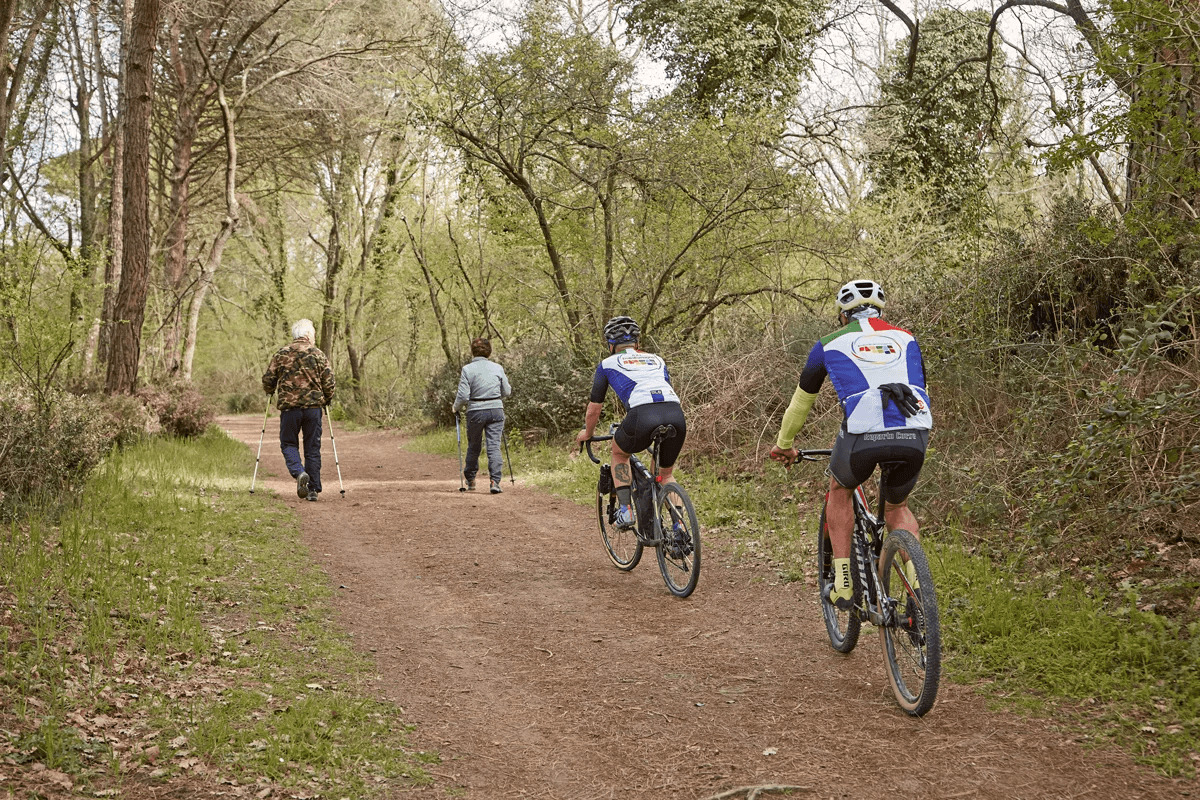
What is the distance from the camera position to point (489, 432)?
484 inches

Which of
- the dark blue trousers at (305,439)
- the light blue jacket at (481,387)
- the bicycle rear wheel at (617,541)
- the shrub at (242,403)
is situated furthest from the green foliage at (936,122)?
the shrub at (242,403)

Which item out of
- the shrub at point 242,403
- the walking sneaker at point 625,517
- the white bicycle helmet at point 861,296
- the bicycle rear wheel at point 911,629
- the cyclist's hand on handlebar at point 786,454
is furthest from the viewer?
the shrub at point 242,403

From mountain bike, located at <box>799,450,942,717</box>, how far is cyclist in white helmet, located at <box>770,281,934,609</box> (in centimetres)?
8

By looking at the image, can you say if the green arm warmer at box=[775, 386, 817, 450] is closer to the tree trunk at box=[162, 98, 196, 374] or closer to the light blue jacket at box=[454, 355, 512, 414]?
the light blue jacket at box=[454, 355, 512, 414]

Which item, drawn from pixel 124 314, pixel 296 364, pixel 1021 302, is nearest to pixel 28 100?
pixel 124 314

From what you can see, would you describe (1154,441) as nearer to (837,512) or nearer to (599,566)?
(837,512)

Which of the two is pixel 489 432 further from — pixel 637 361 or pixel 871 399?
pixel 871 399

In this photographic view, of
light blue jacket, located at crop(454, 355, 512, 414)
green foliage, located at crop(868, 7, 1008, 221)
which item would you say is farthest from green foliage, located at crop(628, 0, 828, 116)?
light blue jacket, located at crop(454, 355, 512, 414)

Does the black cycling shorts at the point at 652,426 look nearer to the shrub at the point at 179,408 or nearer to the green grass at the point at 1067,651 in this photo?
the green grass at the point at 1067,651

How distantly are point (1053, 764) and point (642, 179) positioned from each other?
41.6ft

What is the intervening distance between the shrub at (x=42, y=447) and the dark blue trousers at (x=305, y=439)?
208cm

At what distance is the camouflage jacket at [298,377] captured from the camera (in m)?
11.0

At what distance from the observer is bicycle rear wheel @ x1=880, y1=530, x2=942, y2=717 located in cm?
421

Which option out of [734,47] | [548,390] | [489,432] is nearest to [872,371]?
[489,432]
